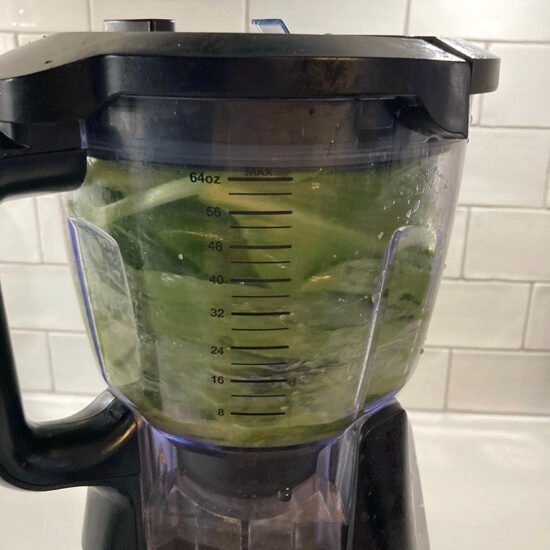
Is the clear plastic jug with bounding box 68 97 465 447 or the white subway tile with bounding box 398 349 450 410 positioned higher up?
the clear plastic jug with bounding box 68 97 465 447

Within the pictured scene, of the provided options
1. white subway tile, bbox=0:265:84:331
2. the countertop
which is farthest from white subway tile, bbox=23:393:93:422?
white subway tile, bbox=0:265:84:331

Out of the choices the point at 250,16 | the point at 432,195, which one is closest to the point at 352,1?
the point at 250,16

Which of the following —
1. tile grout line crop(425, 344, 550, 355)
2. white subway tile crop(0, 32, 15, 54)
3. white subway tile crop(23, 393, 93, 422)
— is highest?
white subway tile crop(0, 32, 15, 54)

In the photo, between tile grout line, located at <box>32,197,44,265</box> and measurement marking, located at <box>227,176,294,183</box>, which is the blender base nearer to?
measurement marking, located at <box>227,176,294,183</box>

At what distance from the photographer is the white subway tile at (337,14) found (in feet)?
2.38

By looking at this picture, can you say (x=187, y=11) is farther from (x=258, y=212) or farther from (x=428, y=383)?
(x=428, y=383)

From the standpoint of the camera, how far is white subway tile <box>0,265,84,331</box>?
0.86 metres

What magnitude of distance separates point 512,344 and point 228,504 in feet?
1.68

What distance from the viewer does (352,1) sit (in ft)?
2.38

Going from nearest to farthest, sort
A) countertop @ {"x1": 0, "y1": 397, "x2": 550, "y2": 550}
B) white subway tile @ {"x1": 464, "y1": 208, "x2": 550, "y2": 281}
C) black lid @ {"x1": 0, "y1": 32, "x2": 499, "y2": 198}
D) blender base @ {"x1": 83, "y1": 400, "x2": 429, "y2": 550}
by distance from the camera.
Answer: black lid @ {"x1": 0, "y1": 32, "x2": 499, "y2": 198} < blender base @ {"x1": 83, "y1": 400, "x2": 429, "y2": 550} < countertop @ {"x1": 0, "y1": 397, "x2": 550, "y2": 550} < white subway tile @ {"x1": 464, "y1": 208, "x2": 550, "y2": 281}

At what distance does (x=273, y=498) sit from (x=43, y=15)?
581mm

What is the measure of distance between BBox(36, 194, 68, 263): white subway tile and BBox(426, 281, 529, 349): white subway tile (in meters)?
0.48

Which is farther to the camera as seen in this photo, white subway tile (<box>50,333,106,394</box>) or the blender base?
white subway tile (<box>50,333,106,394</box>)

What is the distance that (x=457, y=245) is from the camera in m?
0.82
